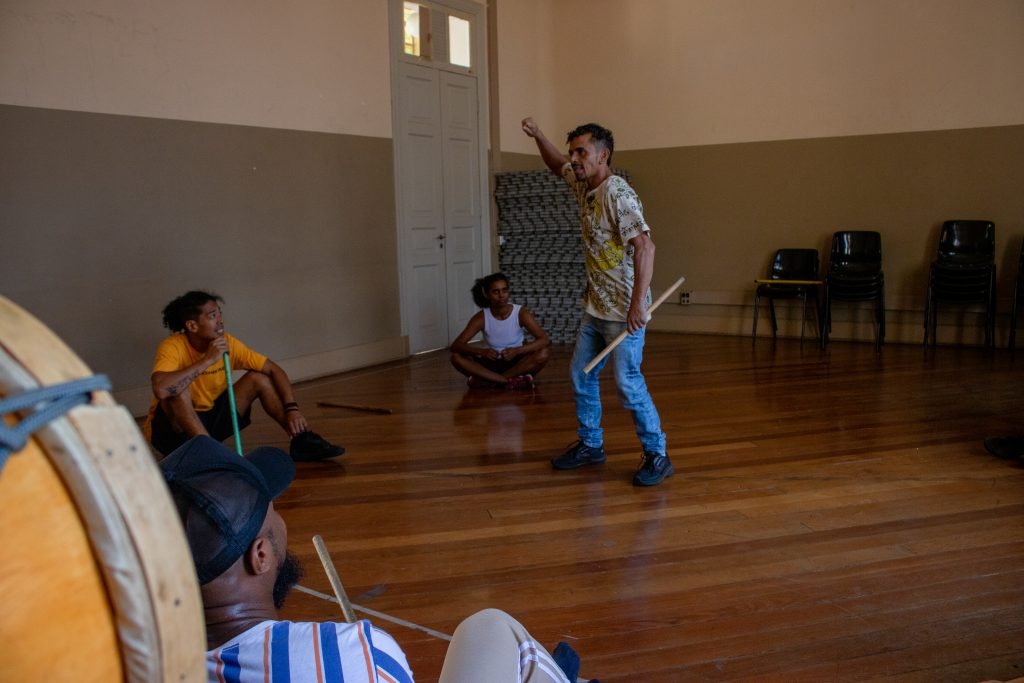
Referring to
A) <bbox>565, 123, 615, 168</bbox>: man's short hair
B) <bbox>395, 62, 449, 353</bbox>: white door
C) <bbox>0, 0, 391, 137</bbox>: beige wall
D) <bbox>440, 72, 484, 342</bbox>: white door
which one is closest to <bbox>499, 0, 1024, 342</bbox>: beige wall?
<bbox>440, 72, 484, 342</bbox>: white door

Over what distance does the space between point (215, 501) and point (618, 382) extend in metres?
2.69

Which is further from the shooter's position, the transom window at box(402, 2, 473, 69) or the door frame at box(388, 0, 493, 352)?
the transom window at box(402, 2, 473, 69)

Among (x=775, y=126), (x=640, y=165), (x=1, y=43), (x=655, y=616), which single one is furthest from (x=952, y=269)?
(x=1, y=43)

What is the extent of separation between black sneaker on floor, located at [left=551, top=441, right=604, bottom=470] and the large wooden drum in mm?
3245

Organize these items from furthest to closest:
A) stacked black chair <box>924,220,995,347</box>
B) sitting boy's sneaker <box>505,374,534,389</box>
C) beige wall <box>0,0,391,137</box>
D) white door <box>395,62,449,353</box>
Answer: white door <box>395,62,449,353</box>, stacked black chair <box>924,220,995,347</box>, sitting boy's sneaker <box>505,374,534,389</box>, beige wall <box>0,0,391,137</box>

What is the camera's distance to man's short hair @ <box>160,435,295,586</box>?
93cm

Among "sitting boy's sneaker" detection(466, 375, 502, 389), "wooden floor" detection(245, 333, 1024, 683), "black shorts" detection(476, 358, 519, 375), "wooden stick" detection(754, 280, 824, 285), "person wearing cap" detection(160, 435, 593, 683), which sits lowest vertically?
"wooden floor" detection(245, 333, 1024, 683)

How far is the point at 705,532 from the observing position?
2.96m

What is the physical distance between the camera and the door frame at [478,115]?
22.1 ft

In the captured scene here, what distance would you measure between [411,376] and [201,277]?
174 centimetres

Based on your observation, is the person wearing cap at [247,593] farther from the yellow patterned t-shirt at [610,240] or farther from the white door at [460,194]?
the white door at [460,194]

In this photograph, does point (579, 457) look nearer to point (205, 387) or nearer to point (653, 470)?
point (653, 470)

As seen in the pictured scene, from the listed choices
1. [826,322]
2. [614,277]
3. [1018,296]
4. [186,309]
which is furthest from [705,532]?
[1018,296]

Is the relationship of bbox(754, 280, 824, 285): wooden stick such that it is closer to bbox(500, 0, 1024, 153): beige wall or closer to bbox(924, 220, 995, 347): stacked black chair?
bbox(924, 220, 995, 347): stacked black chair
